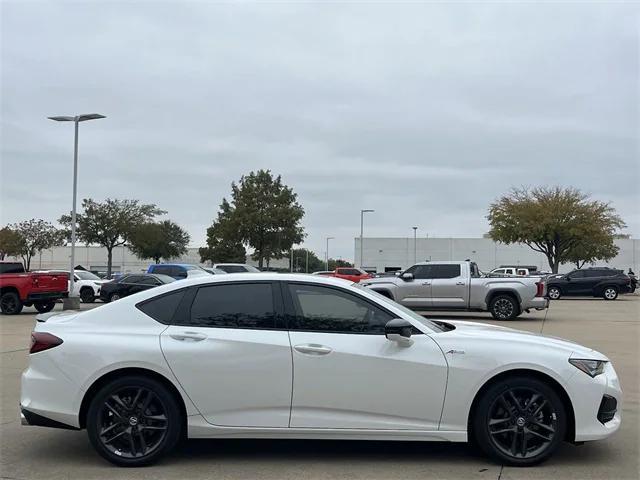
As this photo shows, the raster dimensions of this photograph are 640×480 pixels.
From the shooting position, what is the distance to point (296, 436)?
523 cm

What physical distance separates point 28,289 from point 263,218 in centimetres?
2749

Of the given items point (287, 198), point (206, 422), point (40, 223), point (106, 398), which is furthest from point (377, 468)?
point (40, 223)

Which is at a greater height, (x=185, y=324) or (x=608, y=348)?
(x=185, y=324)

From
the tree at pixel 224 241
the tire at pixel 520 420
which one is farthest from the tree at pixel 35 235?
the tire at pixel 520 420

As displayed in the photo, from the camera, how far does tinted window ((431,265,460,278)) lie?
19.3m

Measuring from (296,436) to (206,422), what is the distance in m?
0.73

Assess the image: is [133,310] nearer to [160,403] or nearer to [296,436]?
[160,403]

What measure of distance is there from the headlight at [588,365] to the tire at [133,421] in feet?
10.6

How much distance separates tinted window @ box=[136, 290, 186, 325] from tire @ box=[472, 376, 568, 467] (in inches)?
104

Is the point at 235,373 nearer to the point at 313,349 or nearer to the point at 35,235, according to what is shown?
the point at 313,349

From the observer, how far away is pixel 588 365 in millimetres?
5336

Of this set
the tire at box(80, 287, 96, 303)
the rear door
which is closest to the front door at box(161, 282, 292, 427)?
the rear door

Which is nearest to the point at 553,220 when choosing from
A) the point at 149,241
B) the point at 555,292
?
the point at 555,292

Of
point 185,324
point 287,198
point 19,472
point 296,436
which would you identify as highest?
point 287,198
